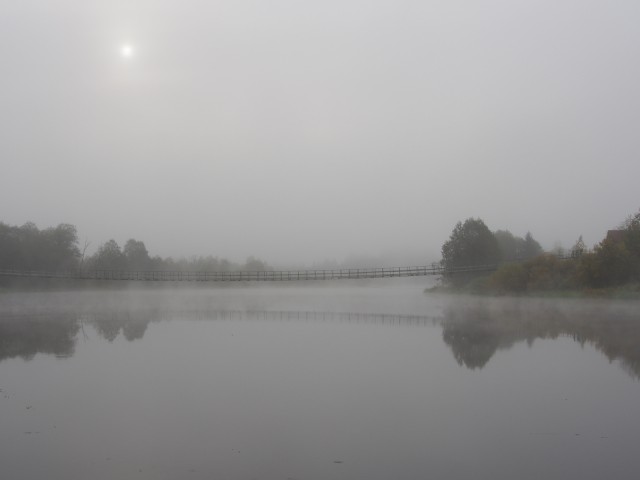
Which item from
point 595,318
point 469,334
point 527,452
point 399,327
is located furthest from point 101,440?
point 595,318

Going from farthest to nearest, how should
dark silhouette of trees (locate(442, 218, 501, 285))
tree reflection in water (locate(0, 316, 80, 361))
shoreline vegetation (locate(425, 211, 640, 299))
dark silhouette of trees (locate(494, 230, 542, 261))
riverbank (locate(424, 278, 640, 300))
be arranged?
dark silhouette of trees (locate(494, 230, 542, 261)) → dark silhouette of trees (locate(442, 218, 501, 285)) → shoreline vegetation (locate(425, 211, 640, 299)) → riverbank (locate(424, 278, 640, 300)) → tree reflection in water (locate(0, 316, 80, 361))

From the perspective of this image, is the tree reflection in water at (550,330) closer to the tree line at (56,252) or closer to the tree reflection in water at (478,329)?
the tree reflection in water at (478,329)

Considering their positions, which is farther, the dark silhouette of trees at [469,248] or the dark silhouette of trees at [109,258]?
the dark silhouette of trees at [109,258]

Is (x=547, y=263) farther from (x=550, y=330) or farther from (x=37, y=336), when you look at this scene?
(x=37, y=336)

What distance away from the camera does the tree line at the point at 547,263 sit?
36.0 m

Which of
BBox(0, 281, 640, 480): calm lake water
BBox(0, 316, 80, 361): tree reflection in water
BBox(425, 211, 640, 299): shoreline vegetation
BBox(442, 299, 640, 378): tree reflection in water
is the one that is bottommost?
BBox(442, 299, 640, 378): tree reflection in water

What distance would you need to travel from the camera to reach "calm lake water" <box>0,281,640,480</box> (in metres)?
6.45

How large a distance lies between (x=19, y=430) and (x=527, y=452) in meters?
6.92

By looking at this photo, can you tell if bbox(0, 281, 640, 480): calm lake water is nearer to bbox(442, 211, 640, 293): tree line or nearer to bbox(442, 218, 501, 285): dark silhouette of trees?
bbox(442, 211, 640, 293): tree line

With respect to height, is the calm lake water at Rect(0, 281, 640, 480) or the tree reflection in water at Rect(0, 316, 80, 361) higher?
the tree reflection in water at Rect(0, 316, 80, 361)

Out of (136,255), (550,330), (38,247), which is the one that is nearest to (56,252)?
(38,247)

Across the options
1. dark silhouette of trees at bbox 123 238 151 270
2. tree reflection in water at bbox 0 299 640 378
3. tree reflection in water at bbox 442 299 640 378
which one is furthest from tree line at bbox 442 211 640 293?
dark silhouette of trees at bbox 123 238 151 270

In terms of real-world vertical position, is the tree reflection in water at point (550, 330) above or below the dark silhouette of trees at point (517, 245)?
below

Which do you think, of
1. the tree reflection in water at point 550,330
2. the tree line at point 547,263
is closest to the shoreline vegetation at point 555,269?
the tree line at point 547,263
